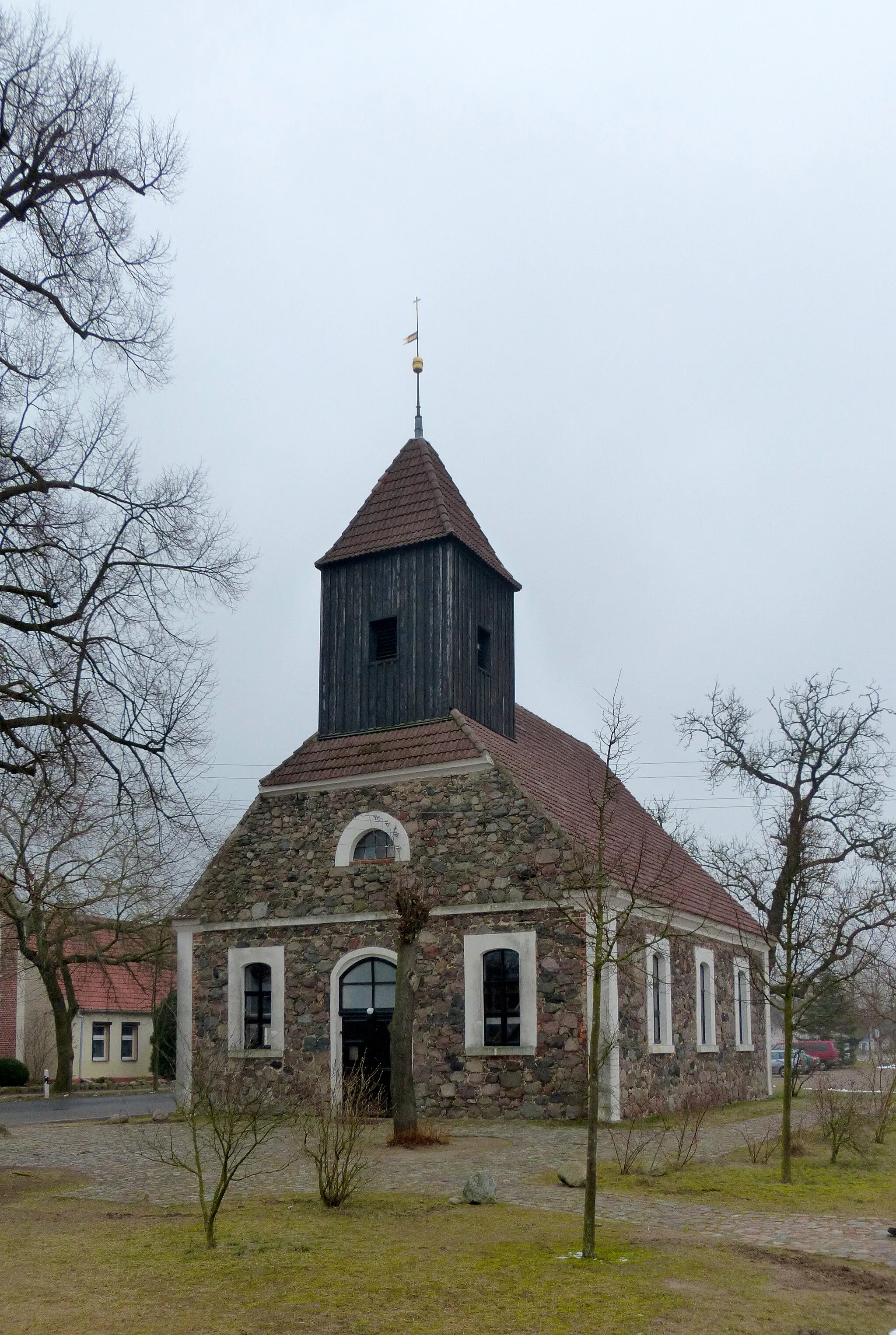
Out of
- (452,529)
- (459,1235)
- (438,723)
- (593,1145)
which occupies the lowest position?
(459,1235)

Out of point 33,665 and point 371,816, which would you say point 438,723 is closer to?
point 371,816

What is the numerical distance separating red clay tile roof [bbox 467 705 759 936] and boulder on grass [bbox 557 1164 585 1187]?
5.69m

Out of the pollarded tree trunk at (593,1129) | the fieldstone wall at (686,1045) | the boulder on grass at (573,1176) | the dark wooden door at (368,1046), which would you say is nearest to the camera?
the pollarded tree trunk at (593,1129)

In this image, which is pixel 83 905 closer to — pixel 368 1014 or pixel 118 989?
pixel 368 1014

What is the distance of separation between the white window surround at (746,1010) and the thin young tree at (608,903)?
2.77 metres

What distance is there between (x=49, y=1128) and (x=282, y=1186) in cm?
1053

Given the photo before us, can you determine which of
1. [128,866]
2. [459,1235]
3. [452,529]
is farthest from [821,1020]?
[128,866]

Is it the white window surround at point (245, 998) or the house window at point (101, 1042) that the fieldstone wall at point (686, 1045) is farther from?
the house window at point (101, 1042)

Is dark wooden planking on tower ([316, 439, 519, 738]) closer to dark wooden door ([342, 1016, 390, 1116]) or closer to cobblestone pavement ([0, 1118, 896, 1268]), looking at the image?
dark wooden door ([342, 1016, 390, 1116])

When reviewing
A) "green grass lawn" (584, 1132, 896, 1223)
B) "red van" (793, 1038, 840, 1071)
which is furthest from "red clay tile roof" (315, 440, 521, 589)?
"red van" (793, 1038, 840, 1071)

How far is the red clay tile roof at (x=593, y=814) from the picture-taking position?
22.3 m

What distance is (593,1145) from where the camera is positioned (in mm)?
9633

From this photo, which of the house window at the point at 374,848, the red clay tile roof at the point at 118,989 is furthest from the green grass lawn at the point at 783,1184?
the red clay tile roof at the point at 118,989

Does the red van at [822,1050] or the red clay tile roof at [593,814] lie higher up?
the red clay tile roof at [593,814]
